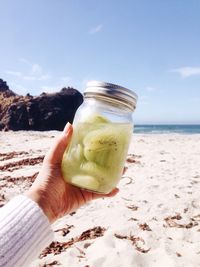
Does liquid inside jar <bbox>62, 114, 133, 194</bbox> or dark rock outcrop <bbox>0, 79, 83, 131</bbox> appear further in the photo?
dark rock outcrop <bbox>0, 79, 83, 131</bbox>

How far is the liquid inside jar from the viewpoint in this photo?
1.83 m

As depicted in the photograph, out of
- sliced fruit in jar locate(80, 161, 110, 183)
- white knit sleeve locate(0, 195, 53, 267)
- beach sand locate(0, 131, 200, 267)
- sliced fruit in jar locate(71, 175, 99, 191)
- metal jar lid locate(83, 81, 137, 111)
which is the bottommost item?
beach sand locate(0, 131, 200, 267)

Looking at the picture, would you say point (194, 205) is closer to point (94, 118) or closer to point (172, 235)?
point (172, 235)

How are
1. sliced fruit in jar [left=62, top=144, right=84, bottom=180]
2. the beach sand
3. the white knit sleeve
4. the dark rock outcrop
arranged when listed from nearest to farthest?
the white knit sleeve, sliced fruit in jar [left=62, top=144, right=84, bottom=180], the beach sand, the dark rock outcrop

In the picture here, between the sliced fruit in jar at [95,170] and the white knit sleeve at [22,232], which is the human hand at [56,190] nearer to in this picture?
the white knit sleeve at [22,232]

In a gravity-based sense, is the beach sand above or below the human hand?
below

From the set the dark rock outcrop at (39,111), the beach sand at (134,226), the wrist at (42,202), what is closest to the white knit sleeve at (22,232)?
the wrist at (42,202)

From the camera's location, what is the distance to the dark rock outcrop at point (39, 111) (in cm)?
5106

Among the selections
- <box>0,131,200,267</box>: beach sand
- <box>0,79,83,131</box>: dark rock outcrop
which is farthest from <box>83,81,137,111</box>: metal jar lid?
<box>0,79,83,131</box>: dark rock outcrop

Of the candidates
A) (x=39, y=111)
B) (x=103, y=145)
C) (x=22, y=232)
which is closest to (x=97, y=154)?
(x=103, y=145)

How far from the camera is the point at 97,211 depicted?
5.77 m

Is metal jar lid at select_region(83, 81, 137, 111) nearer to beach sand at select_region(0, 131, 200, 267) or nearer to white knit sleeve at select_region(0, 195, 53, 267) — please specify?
white knit sleeve at select_region(0, 195, 53, 267)

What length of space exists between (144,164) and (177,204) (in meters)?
4.35

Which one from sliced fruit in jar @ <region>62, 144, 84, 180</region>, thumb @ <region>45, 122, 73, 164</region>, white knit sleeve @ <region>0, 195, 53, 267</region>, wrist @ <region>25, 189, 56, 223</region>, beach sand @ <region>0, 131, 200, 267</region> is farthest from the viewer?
beach sand @ <region>0, 131, 200, 267</region>
